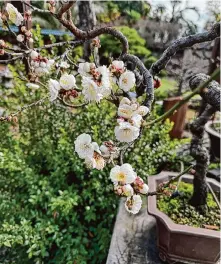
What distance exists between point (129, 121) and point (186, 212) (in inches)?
36.7

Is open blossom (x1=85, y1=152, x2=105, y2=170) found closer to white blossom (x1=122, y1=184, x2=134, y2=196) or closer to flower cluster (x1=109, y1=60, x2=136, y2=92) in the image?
white blossom (x1=122, y1=184, x2=134, y2=196)

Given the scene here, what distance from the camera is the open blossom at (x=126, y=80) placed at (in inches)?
36.5

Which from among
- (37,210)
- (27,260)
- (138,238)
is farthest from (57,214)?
(138,238)

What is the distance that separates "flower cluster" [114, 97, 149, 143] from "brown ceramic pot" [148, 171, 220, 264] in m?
0.75

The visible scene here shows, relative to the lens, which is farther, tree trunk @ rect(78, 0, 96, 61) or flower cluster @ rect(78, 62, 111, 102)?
tree trunk @ rect(78, 0, 96, 61)

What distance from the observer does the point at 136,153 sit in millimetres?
1844

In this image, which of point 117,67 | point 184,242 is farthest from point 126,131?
point 184,242

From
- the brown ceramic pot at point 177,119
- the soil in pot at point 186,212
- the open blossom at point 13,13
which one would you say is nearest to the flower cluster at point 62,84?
the open blossom at point 13,13

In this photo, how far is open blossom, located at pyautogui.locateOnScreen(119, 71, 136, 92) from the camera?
927 millimetres

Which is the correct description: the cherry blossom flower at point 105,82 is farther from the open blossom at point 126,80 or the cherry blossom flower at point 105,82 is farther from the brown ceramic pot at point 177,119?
the brown ceramic pot at point 177,119

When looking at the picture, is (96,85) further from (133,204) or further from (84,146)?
(133,204)

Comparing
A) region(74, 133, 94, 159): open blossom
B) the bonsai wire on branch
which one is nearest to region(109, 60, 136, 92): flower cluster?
the bonsai wire on branch

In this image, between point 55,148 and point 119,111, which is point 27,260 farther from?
point 119,111

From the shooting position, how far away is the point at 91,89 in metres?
0.86
